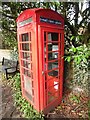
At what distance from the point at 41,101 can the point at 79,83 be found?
4.79 ft

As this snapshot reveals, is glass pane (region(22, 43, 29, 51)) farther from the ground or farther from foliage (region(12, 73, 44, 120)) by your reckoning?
the ground

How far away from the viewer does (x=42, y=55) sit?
2.78m

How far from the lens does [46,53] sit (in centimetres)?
289

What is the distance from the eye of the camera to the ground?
3.19 meters

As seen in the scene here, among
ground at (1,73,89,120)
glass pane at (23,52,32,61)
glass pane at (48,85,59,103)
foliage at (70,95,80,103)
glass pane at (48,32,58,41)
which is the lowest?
ground at (1,73,89,120)

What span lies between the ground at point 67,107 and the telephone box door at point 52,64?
0.29m

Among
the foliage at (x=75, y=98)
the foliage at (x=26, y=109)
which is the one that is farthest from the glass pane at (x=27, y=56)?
the foliage at (x=75, y=98)

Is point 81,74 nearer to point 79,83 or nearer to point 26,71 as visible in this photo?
point 79,83

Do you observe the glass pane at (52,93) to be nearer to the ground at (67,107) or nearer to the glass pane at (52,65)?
the ground at (67,107)

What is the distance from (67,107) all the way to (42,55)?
175 cm

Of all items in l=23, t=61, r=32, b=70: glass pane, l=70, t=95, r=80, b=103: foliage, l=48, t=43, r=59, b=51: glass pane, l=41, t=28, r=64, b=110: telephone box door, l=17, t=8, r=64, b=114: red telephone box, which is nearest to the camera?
l=17, t=8, r=64, b=114: red telephone box

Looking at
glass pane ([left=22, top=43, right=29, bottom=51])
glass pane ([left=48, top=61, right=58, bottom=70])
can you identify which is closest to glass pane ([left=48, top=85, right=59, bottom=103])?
glass pane ([left=48, top=61, right=58, bottom=70])

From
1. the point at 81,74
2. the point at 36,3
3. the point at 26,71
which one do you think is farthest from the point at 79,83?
the point at 36,3

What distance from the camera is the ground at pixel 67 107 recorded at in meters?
3.19
